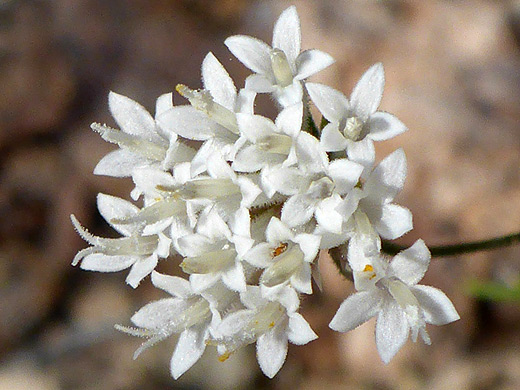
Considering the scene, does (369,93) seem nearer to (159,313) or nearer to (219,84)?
(219,84)

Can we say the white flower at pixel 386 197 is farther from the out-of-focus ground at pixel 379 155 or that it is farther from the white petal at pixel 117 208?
the out-of-focus ground at pixel 379 155

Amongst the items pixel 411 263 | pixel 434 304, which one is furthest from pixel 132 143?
pixel 434 304

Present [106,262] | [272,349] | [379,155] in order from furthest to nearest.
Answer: [379,155], [106,262], [272,349]

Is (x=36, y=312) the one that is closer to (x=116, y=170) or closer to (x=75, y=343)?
(x=75, y=343)

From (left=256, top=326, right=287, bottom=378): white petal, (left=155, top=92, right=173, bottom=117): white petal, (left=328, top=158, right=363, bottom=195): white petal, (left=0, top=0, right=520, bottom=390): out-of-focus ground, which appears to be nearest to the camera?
(left=328, top=158, right=363, bottom=195): white petal

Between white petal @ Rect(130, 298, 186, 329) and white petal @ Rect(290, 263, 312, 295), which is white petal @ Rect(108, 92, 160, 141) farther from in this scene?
white petal @ Rect(290, 263, 312, 295)

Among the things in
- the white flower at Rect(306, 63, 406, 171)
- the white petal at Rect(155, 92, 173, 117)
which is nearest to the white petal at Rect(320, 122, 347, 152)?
the white flower at Rect(306, 63, 406, 171)

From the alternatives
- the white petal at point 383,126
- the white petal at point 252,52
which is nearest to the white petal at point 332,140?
the white petal at point 383,126
